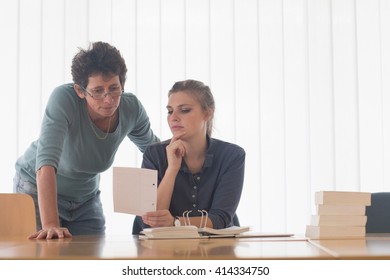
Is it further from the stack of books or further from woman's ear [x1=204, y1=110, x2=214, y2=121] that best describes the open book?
woman's ear [x1=204, y1=110, x2=214, y2=121]

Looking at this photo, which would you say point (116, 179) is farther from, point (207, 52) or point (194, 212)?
point (207, 52)

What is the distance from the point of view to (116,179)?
212 centimetres

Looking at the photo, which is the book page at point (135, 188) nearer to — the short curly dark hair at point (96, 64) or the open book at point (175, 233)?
the open book at point (175, 233)

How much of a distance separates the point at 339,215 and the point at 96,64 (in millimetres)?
1079

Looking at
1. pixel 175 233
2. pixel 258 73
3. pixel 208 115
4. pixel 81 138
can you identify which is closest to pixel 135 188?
pixel 175 233

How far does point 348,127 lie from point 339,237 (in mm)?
1930

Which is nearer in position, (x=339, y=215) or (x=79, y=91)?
(x=339, y=215)

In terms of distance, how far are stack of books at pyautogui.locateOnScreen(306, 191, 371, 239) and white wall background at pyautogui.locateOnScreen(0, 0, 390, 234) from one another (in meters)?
1.72

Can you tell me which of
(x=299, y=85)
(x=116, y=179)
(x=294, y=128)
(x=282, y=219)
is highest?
(x=299, y=85)

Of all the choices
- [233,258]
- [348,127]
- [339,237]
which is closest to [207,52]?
[348,127]

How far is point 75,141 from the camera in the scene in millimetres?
2613

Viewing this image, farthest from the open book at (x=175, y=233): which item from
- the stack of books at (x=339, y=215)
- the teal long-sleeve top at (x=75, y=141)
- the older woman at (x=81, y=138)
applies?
the teal long-sleeve top at (x=75, y=141)

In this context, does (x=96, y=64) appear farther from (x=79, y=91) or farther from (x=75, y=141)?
(x=75, y=141)

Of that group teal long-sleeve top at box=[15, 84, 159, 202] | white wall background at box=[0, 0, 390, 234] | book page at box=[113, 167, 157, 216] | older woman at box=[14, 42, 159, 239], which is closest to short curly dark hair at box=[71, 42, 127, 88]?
older woman at box=[14, 42, 159, 239]
